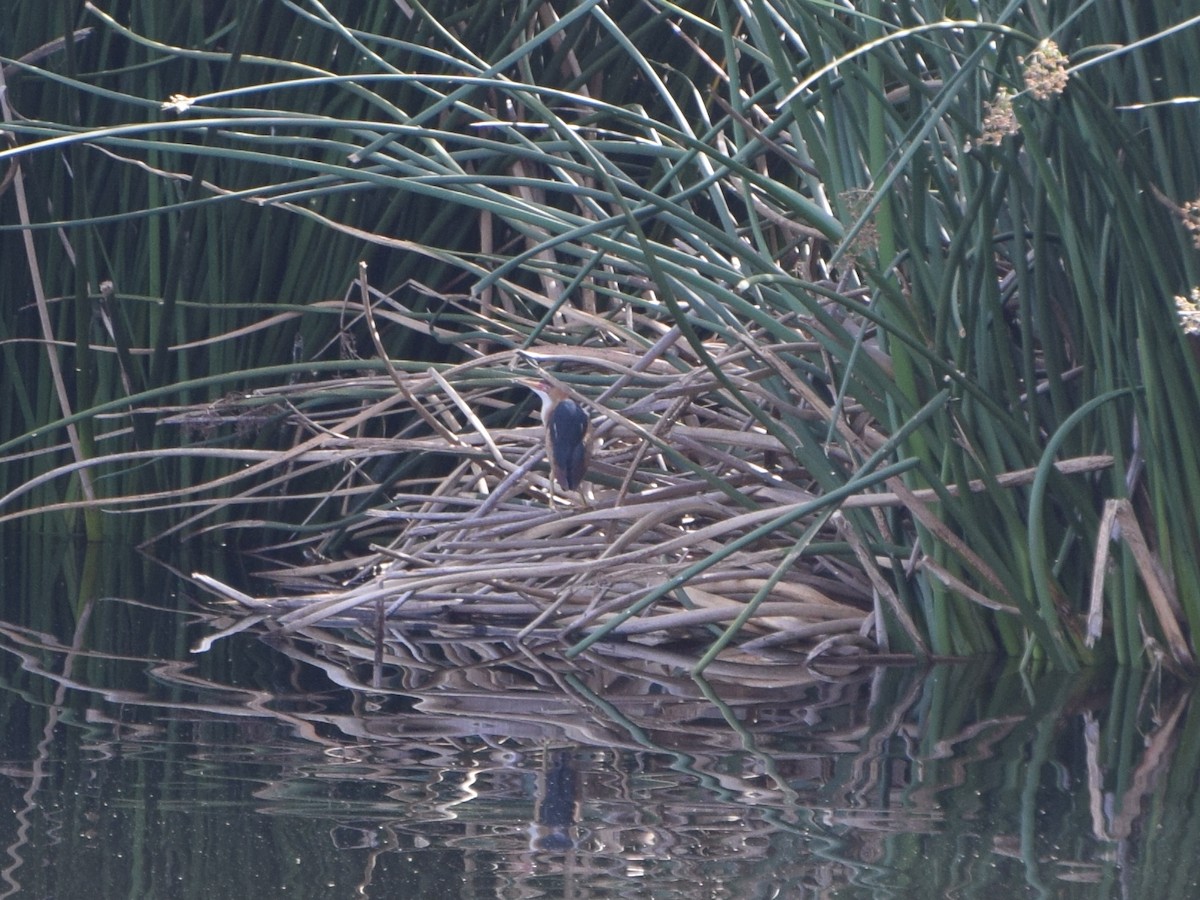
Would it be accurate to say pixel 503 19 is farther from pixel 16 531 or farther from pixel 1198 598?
pixel 1198 598

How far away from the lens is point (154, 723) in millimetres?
1304

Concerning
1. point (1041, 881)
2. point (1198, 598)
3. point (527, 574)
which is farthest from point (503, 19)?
point (1041, 881)

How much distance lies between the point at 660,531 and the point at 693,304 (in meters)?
0.32

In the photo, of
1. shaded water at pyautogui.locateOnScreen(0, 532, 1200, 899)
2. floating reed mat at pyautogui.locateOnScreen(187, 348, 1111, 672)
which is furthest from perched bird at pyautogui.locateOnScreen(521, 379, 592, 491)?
shaded water at pyautogui.locateOnScreen(0, 532, 1200, 899)

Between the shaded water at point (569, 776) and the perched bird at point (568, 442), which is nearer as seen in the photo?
the shaded water at point (569, 776)

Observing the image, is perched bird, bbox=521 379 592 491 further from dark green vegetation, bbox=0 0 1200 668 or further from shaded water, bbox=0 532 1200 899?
shaded water, bbox=0 532 1200 899

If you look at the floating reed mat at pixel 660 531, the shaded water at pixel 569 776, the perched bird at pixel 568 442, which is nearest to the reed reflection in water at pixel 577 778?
the shaded water at pixel 569 776

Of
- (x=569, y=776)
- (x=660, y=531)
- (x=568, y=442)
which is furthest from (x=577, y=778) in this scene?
(x=660, y=531)

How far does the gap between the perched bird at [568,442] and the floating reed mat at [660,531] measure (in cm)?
6

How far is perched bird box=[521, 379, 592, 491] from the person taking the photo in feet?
6.01

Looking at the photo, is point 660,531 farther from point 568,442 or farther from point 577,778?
point 577,778

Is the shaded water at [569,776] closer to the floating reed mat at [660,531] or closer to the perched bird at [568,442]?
the floating reed mat at [660,531]

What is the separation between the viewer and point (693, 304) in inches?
Answer: 74.0

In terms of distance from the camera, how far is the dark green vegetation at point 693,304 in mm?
1472
